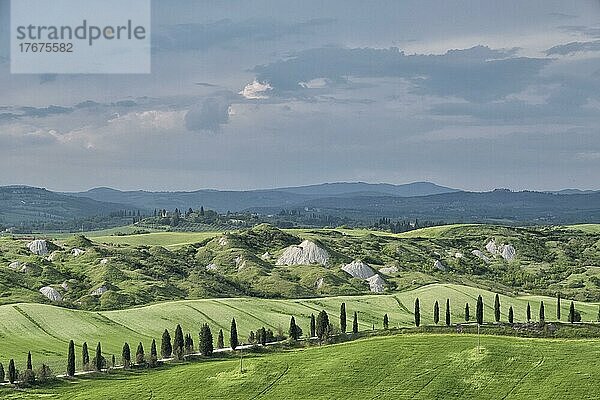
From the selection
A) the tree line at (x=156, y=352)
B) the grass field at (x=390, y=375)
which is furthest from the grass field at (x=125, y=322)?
the grass field at (x=390, y=375)

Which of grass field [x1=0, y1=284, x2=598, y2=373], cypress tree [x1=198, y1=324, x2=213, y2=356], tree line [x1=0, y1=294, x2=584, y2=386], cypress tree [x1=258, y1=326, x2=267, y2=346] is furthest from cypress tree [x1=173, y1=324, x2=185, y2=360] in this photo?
grass field [x1=0, y1=284, x2=598, y2=373]

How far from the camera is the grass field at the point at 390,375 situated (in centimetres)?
10700

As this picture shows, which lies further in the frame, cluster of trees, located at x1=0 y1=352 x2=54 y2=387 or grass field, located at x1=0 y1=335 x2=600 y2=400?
cluster of trees, located at x1=0 y1=352 x2=54 y2=387

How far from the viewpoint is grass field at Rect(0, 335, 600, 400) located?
107m

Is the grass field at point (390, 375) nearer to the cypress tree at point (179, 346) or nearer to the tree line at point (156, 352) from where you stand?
Answer: the tree line at point (156, 352)

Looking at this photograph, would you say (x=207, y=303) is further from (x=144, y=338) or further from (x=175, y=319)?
(x=144, y=338)

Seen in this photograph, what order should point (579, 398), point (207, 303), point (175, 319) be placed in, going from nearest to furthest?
point (579, 398) → point (175, 319) → point (207, 303)

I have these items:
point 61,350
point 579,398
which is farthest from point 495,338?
point 61,350

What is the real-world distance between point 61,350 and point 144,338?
17.4 meters

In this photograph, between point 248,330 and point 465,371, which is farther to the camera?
point 248,330

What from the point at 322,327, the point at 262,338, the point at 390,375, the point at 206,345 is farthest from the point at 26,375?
the point at 390,375

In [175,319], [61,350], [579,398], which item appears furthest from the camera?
[175,319]

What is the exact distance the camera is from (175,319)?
18162 centimetres

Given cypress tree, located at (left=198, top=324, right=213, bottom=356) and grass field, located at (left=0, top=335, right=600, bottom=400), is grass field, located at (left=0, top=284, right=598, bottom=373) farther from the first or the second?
grass field, located at (left=0, top=335, right=600, bottom=400)
